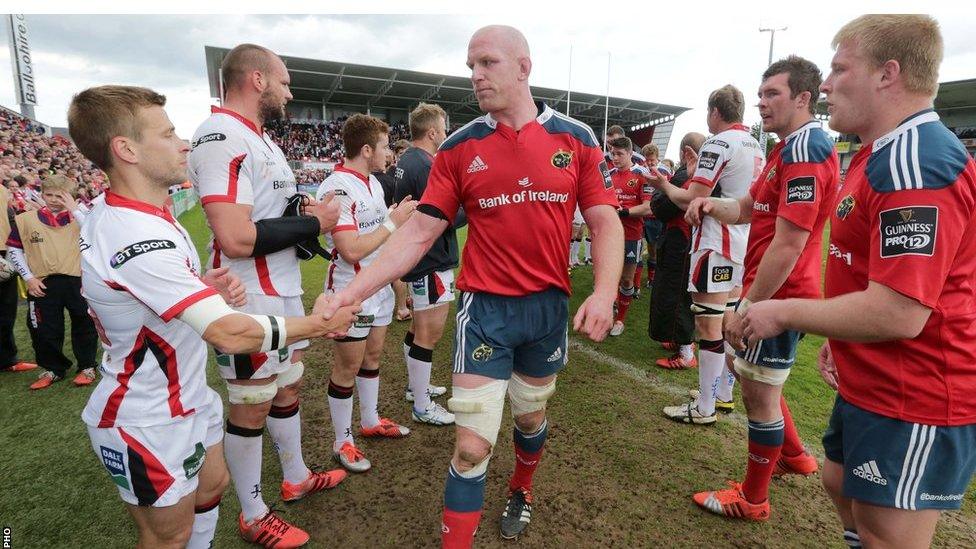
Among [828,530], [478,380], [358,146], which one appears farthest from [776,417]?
[358,146]

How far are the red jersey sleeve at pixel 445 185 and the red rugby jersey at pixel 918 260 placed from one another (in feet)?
5.86

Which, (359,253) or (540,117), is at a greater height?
(540,117)

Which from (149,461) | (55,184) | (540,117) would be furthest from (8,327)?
(540,117)

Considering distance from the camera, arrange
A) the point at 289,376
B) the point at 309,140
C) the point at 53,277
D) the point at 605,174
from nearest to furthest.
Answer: the point at 605,174
the point at 289,376
the point at 53,277
the point at 309,140

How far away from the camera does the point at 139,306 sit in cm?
190

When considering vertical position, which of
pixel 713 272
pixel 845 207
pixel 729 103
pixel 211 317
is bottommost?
pixel 713 272

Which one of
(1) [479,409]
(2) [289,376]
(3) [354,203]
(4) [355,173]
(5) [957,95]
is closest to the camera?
(1) [479,409]

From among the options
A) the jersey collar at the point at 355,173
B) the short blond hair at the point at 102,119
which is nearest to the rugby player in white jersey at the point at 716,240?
the jersey collar at the point at 355,173

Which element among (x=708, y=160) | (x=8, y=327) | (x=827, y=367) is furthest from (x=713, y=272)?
(x=8, y=327)

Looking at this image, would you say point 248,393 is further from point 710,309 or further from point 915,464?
point 710,309

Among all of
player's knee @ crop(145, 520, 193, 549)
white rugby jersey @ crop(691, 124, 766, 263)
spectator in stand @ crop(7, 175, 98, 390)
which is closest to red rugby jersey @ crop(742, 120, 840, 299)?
white rugby jersey @ crop(691, 124, 766, 263)

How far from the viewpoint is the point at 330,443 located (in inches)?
160

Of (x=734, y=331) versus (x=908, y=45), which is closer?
(x=908, y=45)

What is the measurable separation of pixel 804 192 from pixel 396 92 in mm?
41929
